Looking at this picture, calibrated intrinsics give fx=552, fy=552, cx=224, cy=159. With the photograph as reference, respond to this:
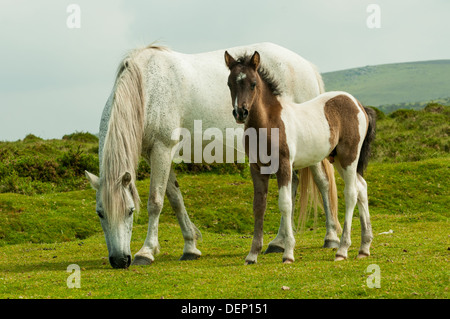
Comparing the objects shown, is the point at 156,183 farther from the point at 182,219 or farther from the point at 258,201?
the point at 258,201

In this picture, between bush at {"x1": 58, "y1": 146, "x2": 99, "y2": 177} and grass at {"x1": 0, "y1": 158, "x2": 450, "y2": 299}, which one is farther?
bush at {"x1": 58, "y1": 146, "x2": 99, "y2": 177}

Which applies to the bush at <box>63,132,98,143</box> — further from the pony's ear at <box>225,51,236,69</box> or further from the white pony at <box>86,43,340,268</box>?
the pony's ear at <box>225,51,236,69</box>

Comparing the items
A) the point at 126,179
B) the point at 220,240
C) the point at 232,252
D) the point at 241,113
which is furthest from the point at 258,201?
the point at 220,240

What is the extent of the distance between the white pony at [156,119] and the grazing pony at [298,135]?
179cm

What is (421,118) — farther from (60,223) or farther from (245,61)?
(245,61)

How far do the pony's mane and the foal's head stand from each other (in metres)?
1.92

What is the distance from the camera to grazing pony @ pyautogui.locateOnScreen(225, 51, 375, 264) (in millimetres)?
8266

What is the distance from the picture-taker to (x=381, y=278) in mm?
6957

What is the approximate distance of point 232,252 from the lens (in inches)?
433

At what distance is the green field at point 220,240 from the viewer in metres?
7.01

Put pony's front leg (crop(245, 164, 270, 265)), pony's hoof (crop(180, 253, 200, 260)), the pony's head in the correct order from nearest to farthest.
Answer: the pony's head, pony's front leg (crop(245, 164, 270, 265)), pony's hoof (crop(180, 253, 200, 260))

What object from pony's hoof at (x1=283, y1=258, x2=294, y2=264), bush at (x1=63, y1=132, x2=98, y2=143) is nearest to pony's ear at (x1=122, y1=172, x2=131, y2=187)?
pony's hoof at (x1=283, y1=258, x2=294, y2=264)

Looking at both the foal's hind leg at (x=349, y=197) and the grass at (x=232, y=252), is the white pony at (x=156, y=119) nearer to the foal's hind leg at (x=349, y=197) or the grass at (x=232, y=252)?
the grass at (x=232, y=252)
